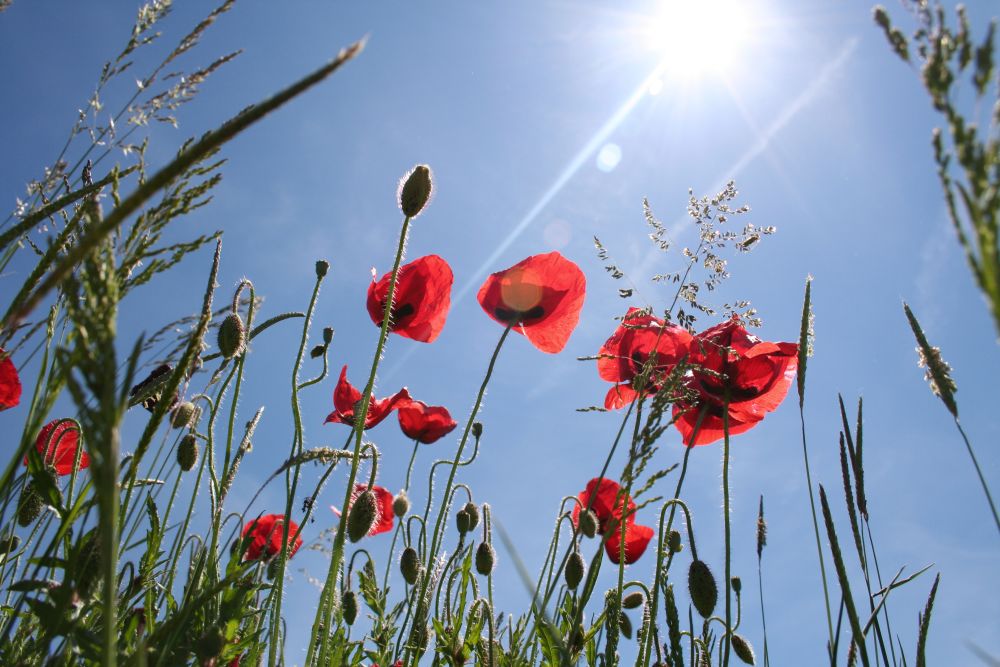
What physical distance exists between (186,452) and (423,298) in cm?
102

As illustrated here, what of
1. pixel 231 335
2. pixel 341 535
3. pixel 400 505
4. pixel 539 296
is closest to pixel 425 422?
pixel 400 505

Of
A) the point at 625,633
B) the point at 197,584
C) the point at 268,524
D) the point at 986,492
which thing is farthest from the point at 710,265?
the point at 268,524

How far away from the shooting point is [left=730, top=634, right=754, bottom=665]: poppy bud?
89.7 inches

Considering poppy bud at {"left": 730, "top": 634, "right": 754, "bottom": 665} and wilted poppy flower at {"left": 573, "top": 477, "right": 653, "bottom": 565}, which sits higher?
wilted poppy flower at {"left": 573, "top": 477, "right": 653, "bottom": 565}

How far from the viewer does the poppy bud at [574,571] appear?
241 cm

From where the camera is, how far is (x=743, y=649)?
2.31m

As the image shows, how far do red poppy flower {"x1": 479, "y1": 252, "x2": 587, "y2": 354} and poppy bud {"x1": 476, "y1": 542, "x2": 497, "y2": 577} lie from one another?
0.83m

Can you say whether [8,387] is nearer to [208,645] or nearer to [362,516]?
[362,516]

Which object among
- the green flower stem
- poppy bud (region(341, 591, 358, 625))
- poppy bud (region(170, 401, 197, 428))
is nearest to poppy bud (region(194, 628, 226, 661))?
the green flower stem

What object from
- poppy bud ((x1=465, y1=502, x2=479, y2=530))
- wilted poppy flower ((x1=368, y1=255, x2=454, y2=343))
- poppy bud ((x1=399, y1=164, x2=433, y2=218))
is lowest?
poppy bud ((x1=465, y1=502, x2=479, y2=530))

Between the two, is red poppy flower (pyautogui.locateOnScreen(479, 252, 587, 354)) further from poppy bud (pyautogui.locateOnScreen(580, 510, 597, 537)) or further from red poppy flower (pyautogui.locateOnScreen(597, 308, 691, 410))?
poppy bud (pyautogui.locateOnScreen(580, 510, 597, 537))

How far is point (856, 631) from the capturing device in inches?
46.1

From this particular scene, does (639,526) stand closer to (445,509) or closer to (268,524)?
(445,509)

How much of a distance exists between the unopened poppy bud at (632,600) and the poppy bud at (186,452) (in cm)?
174
